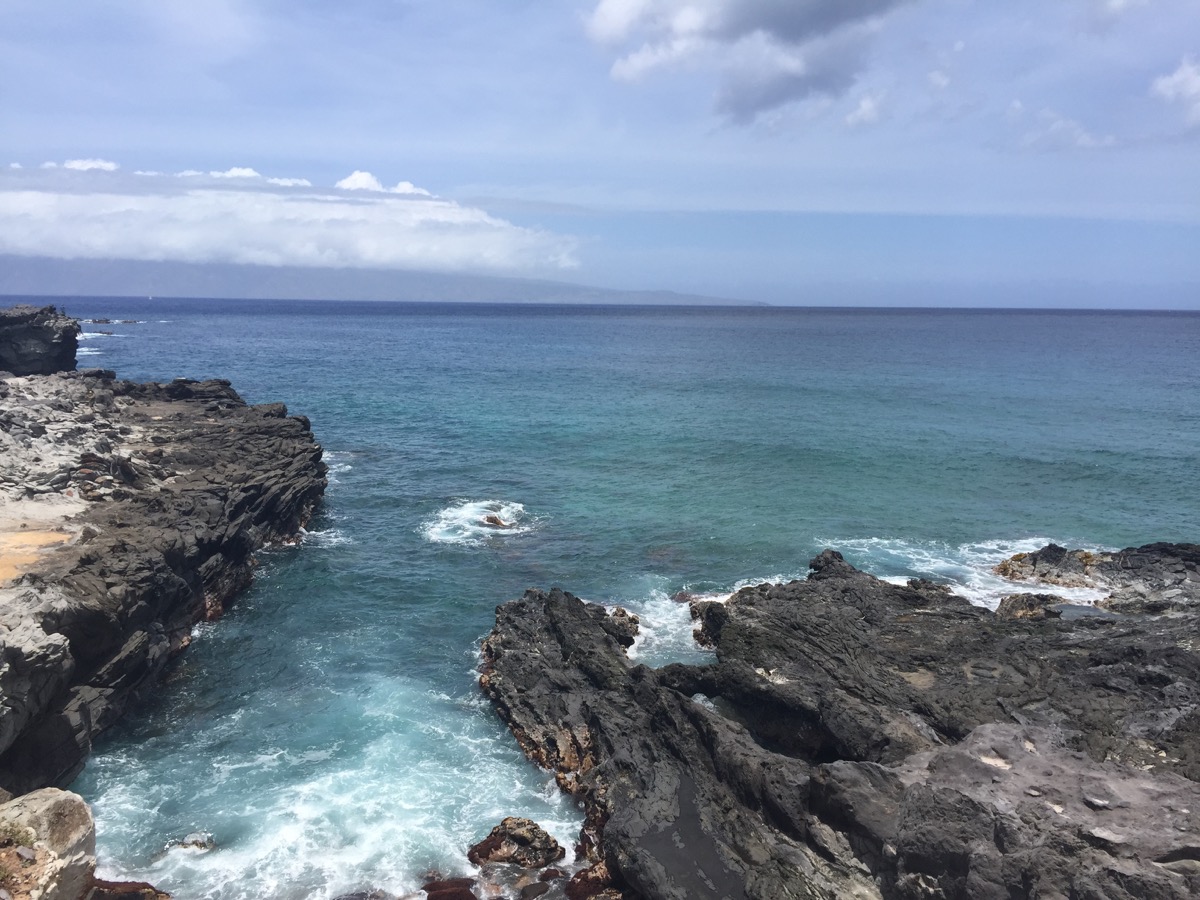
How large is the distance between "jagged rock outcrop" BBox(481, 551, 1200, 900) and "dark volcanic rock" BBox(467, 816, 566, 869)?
117 cm

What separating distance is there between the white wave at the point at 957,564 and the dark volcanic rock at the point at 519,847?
74.6ft

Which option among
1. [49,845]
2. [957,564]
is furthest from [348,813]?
[957,564]

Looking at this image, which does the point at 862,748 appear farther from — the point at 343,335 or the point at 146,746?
the point at 343,335

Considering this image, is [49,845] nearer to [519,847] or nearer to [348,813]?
[348,813]

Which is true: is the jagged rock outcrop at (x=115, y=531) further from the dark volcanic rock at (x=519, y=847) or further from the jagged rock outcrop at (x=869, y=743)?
the dark volcanic rock at (x=519, y=847)

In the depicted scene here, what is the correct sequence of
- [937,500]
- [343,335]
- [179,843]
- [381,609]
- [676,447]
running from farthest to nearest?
[343,335] < [676,447] < [937,500] < [381,609] < [179,843]

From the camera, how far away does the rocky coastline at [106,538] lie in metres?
23.0

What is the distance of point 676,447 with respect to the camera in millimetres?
66188

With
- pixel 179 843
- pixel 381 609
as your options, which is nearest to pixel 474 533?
pixel 381 609

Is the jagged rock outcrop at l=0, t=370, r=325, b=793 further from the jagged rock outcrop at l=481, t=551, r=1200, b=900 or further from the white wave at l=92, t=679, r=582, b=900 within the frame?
the jagged rock outcrop at l=481, t=551, r=1200, b=900

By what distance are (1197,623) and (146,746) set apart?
3633 cm

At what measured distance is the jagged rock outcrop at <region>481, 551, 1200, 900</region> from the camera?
1602cm

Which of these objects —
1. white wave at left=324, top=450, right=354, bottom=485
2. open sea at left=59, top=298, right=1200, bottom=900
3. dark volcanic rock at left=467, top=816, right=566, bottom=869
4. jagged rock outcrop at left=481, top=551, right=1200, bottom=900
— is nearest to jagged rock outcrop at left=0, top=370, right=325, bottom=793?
open sea at left=59, top=298, right=1200, bottom=900

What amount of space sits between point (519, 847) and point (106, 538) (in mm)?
21705
